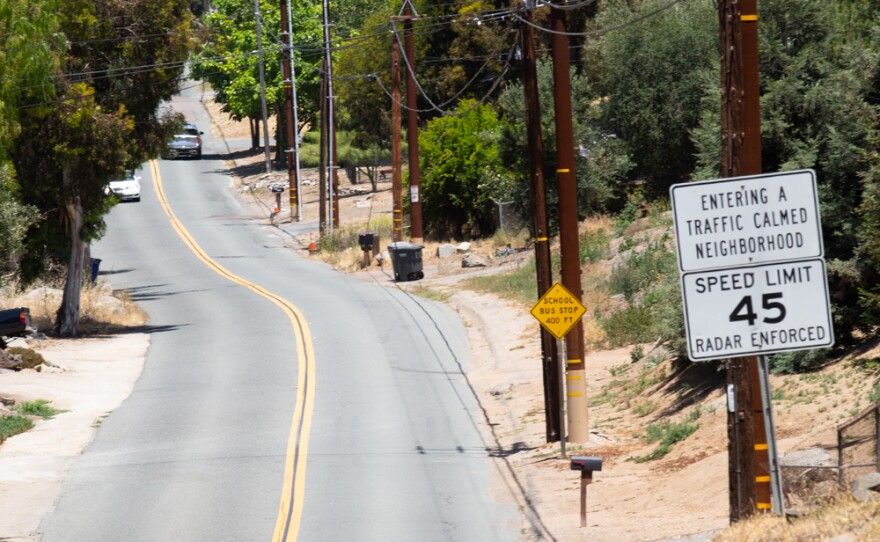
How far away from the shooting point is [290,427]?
2153 cm

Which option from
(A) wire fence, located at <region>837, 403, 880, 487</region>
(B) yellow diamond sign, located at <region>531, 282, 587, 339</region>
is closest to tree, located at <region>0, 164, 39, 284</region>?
(B) yellow diamond sign, located at <region>531, 282, 587, 339</region>

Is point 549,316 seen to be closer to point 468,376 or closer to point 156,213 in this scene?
point 468,376

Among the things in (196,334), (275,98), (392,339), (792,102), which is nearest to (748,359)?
(792,102)

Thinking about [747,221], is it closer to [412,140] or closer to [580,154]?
[580,154]

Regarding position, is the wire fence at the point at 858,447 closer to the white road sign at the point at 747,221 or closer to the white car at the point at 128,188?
the white road sign at the point at 747,221

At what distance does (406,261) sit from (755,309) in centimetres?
3136

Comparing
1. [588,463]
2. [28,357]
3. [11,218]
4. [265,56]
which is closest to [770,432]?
[588,463]

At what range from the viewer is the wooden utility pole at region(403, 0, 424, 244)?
43.8m

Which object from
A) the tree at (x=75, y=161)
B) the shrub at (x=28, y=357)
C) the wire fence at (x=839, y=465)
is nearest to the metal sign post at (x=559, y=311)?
the wire fence at (x=839, y=465)

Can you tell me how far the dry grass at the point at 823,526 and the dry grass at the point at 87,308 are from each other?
87.5ft

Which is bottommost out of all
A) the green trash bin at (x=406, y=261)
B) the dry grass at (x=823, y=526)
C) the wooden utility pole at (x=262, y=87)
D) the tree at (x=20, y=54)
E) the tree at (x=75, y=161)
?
the dry grass at (x=823, y=526)

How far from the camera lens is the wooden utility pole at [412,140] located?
144 ft

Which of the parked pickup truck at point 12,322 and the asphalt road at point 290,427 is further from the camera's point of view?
the parked pickup truck at point 12,322

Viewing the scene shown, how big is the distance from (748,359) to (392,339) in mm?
19642
